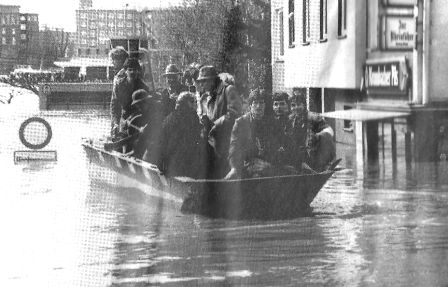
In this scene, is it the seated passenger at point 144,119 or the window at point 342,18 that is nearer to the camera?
the window at point 342,18

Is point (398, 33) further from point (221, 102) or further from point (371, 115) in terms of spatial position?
point (221, 102)

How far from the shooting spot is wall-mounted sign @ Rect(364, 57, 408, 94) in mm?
1565

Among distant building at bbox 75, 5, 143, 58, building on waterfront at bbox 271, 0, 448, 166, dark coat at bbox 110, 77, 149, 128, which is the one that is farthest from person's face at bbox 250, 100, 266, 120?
building on waterfront at bbox 271, 0, 448, 166

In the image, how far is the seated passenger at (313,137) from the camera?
20.2 ft

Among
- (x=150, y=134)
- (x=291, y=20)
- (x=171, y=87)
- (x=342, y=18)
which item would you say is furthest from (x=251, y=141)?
(x=291, y=20)

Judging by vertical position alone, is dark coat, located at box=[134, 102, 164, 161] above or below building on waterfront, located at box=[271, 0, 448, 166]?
below

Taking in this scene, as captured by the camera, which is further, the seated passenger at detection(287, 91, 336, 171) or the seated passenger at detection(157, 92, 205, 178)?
the seated passenger at detection(157, 92, 205, 178)

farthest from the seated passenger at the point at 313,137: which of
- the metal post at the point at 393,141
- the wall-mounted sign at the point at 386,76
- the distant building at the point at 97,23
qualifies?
the wall-mounted sign at the point at 386,76

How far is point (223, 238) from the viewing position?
577 cm

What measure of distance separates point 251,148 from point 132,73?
2547 millimetres

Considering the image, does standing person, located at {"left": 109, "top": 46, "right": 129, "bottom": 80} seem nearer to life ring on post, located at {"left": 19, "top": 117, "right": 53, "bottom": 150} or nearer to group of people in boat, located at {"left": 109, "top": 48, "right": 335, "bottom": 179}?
group of people in boat, located at {"left": 109, "top": 48, "right": 335, "bottom": 179}

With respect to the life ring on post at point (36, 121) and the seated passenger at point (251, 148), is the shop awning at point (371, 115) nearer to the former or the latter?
the seated passenger at point (251, 148)

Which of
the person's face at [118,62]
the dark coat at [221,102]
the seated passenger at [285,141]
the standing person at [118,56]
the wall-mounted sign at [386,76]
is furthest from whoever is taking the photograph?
the person's face at [118,62]

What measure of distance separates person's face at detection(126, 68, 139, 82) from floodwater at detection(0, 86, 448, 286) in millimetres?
1153
